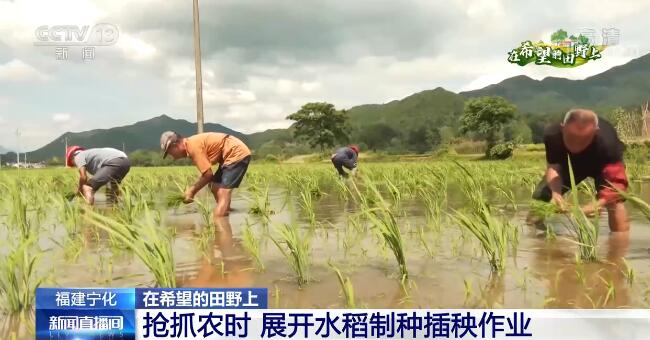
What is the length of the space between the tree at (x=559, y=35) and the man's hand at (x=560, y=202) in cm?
95

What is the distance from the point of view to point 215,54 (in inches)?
99.1

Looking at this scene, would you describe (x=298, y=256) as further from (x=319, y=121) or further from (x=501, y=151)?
(x=501, y=151)

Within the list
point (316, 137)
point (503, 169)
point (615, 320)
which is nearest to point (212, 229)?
point (316, 137)

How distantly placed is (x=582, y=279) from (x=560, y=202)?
83cm

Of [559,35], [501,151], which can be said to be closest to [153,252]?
[501,151]

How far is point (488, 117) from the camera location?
2482mm

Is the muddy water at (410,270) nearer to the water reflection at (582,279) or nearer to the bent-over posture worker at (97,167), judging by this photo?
the water reflection at (582,279)

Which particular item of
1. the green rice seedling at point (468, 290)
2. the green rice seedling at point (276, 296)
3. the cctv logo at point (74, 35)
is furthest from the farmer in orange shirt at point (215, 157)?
the green rice seedling at point (468, 290)

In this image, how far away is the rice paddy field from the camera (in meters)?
1.78

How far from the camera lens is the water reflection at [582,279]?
170 cm

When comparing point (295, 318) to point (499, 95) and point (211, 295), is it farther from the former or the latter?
point (499, 95)

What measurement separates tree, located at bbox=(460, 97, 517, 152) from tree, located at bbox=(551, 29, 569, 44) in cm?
40

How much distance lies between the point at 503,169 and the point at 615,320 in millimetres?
1388

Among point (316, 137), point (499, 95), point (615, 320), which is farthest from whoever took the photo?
point (316, 137)
